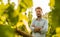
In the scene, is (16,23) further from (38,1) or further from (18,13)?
(38,1)

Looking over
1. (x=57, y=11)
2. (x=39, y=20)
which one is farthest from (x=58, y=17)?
(x=39, y=20)

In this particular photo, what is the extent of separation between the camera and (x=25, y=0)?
0.13 m

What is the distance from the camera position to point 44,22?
12.8 inches

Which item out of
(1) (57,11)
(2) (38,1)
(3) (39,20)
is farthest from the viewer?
(2) (38,1)

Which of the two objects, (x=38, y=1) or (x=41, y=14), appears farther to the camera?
(x=38, y=1)

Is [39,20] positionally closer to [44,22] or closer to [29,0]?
[44,22]

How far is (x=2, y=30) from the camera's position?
0.31 feet

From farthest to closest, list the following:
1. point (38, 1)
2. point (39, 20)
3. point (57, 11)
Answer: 1. point (38, 1)
2. point (39, 20)
3. point (57, 11)

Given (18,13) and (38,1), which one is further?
(38,1)

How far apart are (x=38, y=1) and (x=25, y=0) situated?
0.32 metres

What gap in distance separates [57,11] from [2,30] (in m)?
0.05

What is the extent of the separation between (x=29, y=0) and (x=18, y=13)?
0.02 metres

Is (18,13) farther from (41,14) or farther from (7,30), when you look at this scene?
(41,14)

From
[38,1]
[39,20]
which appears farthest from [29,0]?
[38,1]
